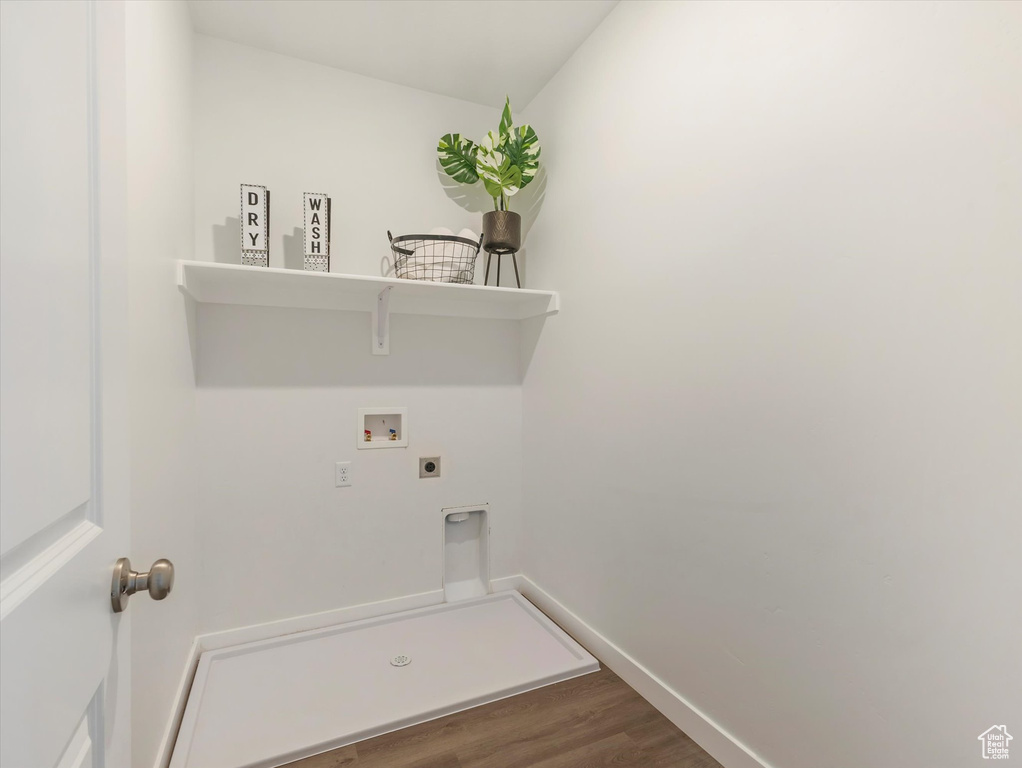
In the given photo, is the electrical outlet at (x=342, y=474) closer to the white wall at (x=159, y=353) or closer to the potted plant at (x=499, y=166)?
the white wall at (x=159, y=353)

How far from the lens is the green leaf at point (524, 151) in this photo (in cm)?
197

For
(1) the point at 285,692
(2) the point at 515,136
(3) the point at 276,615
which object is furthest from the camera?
(2) the point at 515,136

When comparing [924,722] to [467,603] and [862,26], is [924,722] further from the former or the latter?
[467,603]

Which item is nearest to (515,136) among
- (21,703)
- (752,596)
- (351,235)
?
(351,235)

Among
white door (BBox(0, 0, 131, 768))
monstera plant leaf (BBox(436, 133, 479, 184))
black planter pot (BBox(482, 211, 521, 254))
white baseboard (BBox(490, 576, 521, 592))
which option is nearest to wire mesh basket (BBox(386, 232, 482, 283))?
black planter pot (BBox(482, 211, 521, 254))

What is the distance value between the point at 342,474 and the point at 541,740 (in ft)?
3.77

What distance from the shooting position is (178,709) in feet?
4.78

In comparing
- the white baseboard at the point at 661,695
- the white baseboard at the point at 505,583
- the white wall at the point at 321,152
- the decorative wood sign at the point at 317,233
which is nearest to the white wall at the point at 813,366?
the white baseboard at the point at 661,695

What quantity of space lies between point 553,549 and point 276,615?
3.61 ft

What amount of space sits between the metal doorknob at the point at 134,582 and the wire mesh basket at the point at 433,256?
1418 mm

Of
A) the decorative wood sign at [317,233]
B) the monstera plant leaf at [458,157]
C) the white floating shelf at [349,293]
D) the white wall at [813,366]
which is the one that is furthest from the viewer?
the monstera plant leaf at [458,157]

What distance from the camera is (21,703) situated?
0.37 meters

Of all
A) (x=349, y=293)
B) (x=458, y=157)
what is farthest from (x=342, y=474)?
(x=458, y=157)

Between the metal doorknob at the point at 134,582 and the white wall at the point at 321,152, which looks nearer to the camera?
the metal doorknob at the point at 134,582
